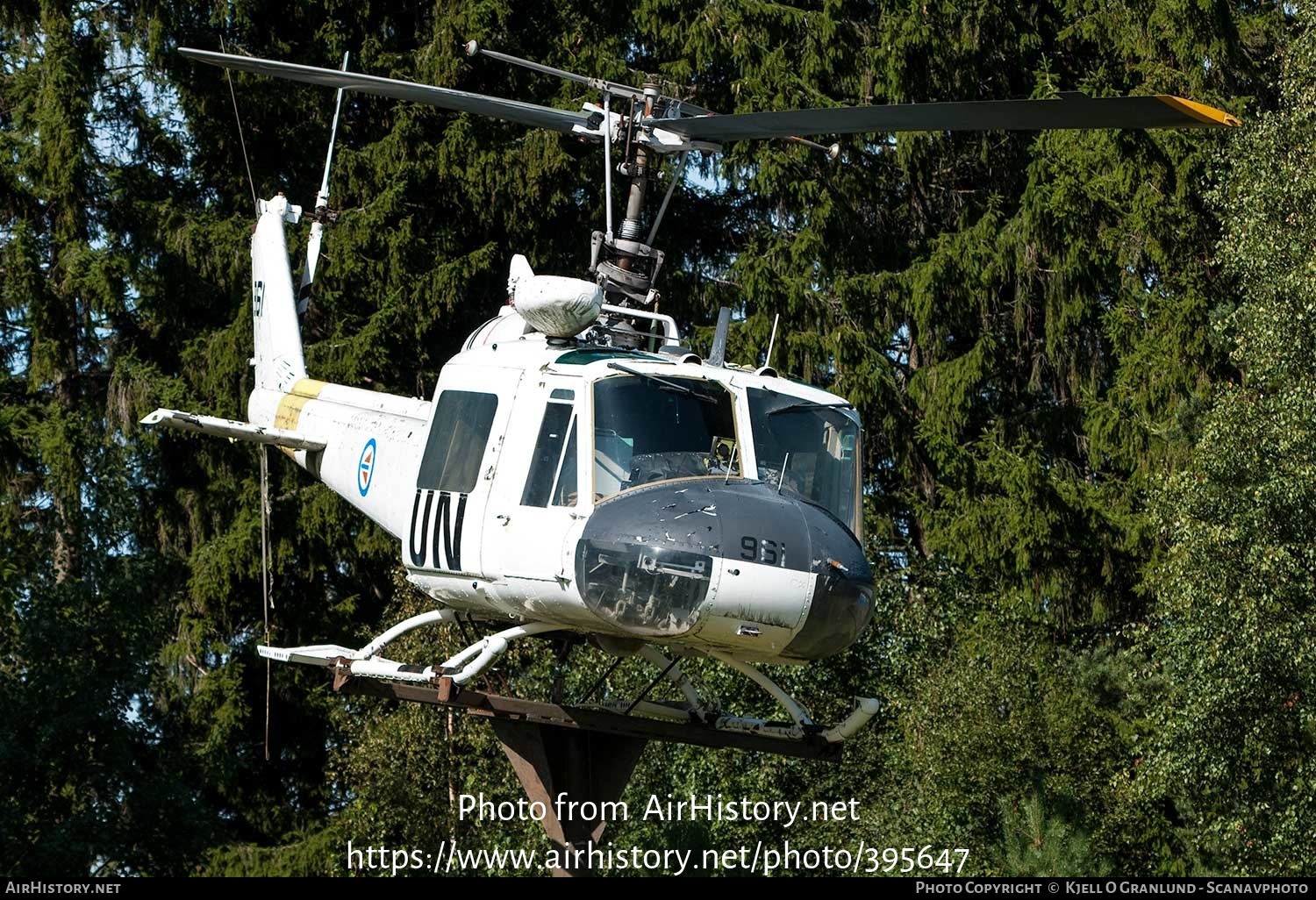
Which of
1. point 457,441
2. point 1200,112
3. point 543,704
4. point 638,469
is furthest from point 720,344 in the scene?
point 1200,112

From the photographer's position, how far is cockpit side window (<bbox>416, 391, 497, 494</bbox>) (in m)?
12.8

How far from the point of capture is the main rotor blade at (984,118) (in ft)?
35.1

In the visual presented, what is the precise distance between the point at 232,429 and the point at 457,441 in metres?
3.05

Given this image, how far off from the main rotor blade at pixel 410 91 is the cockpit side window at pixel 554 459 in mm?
2323

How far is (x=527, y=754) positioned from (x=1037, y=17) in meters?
17.8

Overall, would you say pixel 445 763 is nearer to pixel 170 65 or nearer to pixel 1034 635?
pixel 1034 635

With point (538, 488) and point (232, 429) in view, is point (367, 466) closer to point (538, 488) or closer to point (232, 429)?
point (232, 429)

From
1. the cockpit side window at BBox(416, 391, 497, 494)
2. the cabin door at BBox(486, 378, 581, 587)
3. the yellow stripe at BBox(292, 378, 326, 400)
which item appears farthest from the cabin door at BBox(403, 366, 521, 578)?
the yellow stripe at BBox(292, 378, 326, 400)

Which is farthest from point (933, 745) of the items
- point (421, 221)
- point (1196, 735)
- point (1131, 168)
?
point (421, 221)

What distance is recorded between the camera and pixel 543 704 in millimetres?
12602

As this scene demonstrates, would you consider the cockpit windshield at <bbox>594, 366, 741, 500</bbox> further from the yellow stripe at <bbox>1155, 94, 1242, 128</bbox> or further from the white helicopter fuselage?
the yellow stripe at <bbox>1155, 94, 1242, 128</bbox>

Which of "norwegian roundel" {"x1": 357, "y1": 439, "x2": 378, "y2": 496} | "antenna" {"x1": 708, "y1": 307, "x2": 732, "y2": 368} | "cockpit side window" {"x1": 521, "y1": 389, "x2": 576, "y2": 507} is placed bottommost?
"norwegian roundel" {"x1": 357, "y1": 439, "x2": 378, "y2": 496}

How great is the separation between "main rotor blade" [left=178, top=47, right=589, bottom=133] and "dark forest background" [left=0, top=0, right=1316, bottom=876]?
28.5 ft

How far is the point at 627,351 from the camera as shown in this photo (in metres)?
12.8
